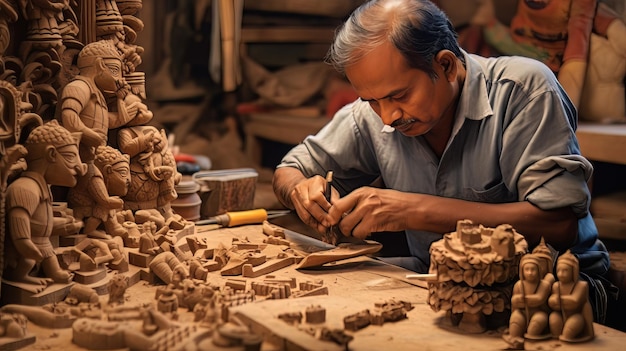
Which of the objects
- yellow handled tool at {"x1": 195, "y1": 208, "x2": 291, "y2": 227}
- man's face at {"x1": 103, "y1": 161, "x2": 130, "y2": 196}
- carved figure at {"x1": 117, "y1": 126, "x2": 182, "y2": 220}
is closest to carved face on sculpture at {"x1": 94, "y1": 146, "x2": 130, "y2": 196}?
man's face at {"x1": 103, "y1": 161, "x2": 130, "y2": 196}

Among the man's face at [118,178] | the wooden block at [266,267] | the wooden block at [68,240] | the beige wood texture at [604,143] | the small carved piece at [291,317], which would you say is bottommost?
the wooden block at [266,267]

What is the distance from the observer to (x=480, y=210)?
297cm

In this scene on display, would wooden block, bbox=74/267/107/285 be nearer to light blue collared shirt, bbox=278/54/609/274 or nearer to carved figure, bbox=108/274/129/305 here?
carved figure, bbox=108/274/129/305

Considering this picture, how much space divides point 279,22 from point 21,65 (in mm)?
4900

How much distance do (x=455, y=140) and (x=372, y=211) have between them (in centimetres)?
48

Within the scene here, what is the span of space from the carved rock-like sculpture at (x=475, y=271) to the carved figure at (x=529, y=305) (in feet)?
0.21

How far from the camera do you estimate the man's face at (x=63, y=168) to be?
8.21 feet

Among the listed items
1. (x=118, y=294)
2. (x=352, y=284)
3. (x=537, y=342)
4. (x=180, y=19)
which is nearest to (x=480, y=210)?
(x=352, y=284)

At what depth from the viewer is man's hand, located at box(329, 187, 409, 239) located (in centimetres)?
304

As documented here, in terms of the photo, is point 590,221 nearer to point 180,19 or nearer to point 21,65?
point 21,65

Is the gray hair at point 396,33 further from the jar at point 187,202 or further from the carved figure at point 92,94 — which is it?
the jar at point 187,202

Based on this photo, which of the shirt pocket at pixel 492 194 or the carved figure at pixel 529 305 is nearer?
the carved figure at pixel 529 305

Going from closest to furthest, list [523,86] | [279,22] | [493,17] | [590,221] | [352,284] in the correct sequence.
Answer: [352,284] < [523,86] < [590,221] < [493,17] < [279,22]

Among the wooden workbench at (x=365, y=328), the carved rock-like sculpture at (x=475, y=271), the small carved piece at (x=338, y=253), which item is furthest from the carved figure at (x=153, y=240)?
the carved rock-like sculpture at (x=475, y=271)
